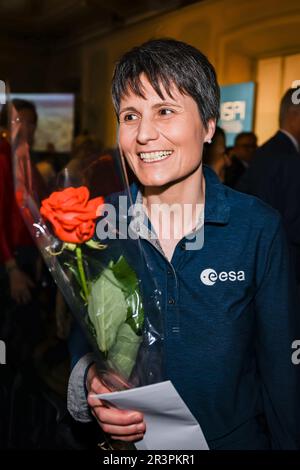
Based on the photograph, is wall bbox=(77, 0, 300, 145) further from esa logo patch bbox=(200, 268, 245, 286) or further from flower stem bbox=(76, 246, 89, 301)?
flower stem bbox=(76, 246, 89, 301)

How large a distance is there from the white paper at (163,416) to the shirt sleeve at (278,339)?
A: 0.62 feet

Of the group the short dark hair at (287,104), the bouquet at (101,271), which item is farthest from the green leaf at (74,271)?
the short dark hair at (287,104)

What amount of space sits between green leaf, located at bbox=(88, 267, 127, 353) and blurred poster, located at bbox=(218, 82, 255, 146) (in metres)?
2.08

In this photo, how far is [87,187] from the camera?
2.78ft

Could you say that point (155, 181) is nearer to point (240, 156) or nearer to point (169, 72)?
point (169, 72)

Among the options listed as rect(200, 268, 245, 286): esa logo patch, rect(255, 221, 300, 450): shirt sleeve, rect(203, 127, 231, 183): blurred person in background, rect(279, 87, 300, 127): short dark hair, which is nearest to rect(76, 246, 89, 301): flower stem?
rect(200, 268, 245, 286): esa logo patch

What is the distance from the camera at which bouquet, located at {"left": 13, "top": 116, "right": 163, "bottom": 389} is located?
77 cm

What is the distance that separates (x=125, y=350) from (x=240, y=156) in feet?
7.19

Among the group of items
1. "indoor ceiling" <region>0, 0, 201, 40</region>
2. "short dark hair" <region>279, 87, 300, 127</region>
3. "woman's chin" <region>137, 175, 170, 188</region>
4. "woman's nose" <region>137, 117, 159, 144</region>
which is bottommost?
"woman's chin" <region>137, 175, 170, 188</region>

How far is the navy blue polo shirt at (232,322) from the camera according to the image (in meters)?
0.94

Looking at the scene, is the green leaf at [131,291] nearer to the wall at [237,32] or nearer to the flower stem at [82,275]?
the flower stem at [82,275]

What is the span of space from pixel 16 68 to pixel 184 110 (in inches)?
147

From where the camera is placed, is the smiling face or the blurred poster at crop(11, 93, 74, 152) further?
the blurred poster at crop(11, 93, 74, 152)

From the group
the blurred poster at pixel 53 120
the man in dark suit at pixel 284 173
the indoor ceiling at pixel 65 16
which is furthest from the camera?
the blurred poster at pixel 53 120
